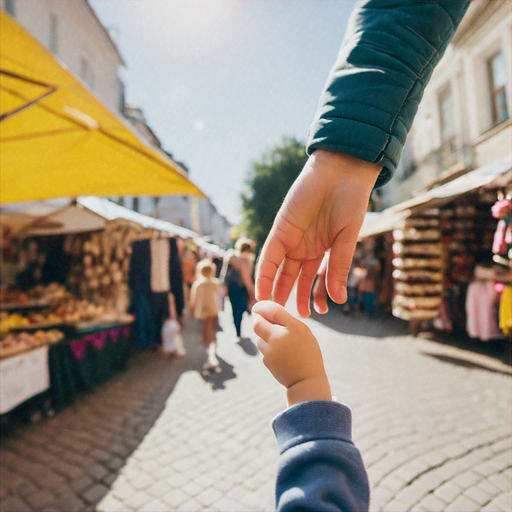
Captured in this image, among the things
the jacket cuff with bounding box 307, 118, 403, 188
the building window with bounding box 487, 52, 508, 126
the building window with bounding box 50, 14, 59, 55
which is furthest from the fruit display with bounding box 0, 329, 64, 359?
the building window with bounding box 50, 14, 59, 55

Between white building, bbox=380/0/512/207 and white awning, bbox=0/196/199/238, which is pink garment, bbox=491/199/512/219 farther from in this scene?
white building, bbox=380/0/512/207

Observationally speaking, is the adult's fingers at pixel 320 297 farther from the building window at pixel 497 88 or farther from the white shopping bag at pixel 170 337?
the building window at pixel 497 88

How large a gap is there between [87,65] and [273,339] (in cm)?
1824

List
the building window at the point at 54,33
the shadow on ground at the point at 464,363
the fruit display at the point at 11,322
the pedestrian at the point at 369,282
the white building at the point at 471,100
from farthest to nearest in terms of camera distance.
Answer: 1. the building window at the point at 54,33
2. the pedestrian at the point at 369,282
3. the white building at the point at 471,100
4. the shadow on ground at the point at 464,363
5. the fruit display at the point at 11,322

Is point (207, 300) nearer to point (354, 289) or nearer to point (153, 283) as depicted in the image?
point (153, 283)

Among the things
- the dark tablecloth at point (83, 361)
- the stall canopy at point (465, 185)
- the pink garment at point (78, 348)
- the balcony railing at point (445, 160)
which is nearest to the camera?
the stall canopy at point (465, 185)

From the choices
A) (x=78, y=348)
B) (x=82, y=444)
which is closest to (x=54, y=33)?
(x=78, y=348)

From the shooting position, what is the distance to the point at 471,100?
10.4 m

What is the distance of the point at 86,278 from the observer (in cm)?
663

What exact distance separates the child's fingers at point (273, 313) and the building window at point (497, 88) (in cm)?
1169

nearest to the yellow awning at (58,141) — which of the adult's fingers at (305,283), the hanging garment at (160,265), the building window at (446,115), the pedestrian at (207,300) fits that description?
the hanging garment at (160,265)

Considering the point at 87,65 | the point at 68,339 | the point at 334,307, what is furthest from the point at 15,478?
the point at 87,65

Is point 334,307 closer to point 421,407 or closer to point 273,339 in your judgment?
point 421,407

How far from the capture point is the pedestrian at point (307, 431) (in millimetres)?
732
